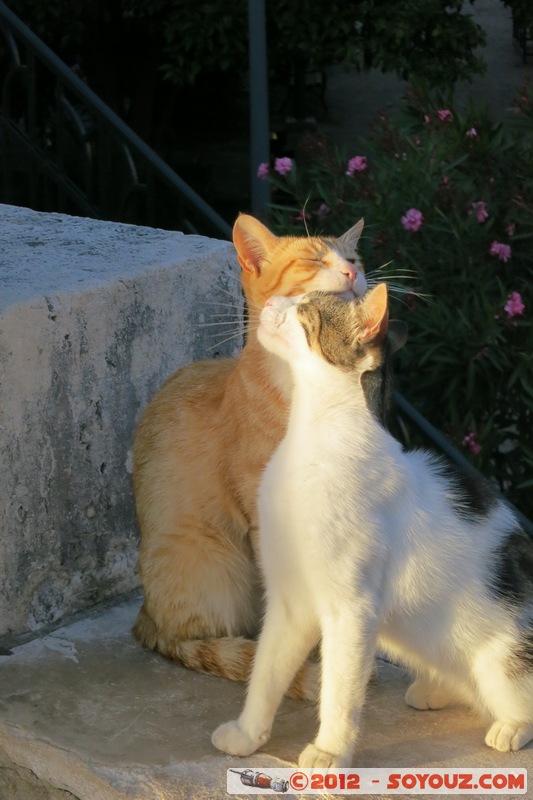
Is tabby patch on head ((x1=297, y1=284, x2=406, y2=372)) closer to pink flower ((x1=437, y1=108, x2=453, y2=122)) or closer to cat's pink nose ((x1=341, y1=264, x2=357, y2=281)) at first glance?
cat's pink nose ((x1=341, y1=264, x2=357, y2=281))

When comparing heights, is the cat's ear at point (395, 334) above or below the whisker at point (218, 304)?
above

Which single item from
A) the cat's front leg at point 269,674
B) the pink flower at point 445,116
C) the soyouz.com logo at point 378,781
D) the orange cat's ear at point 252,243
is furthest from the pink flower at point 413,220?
the soyouz.com logo at point 378,781

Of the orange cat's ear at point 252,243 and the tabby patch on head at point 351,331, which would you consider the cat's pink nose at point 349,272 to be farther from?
the tabby patch on head at point 351,331

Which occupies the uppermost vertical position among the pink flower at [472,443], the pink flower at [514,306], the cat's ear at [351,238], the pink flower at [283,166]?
the cat's ear at [351,238]

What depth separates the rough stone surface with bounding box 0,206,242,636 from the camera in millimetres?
2660

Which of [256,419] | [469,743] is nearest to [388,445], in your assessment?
[256,419]

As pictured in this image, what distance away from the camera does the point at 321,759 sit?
2199mm

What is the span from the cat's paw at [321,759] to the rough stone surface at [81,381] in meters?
0.90

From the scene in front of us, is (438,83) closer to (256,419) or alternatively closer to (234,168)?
(234,168)

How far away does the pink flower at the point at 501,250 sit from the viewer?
462 cm

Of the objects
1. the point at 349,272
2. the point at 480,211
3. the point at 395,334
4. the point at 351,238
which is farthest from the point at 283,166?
the point at 395,334

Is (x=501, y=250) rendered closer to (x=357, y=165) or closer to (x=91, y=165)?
(x=357, y=165)

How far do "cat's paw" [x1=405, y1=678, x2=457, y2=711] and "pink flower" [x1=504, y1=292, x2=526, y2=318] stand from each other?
208 centimetres

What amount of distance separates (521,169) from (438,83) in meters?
3.14
